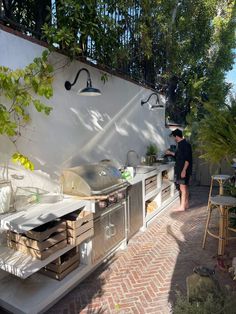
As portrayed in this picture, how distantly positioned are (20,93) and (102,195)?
1.71 meters

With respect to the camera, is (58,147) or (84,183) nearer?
(84,183)

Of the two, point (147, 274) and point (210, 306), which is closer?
point (210, 306)

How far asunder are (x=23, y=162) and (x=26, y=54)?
145 centimetres

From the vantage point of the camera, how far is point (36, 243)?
2.77m

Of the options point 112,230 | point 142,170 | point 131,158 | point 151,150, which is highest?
point 151,150

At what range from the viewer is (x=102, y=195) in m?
3.54

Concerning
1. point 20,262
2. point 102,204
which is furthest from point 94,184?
point 20,262

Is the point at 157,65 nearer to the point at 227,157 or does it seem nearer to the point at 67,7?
the point at 67,7

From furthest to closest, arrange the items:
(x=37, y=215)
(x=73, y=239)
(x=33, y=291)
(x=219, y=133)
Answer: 1. (x=73, y=239)
2. (x=33, y=291)
3. (x=37, y=215)
4. (x=219, y=133)

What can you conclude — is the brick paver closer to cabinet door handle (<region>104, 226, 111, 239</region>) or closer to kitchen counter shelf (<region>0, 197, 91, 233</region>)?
cabinet door handle (<region>104, 226, 111, 239</region>)

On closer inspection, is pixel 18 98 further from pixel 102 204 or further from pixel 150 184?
pixel 150 184

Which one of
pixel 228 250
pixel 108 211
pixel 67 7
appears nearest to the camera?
pixel 67 7

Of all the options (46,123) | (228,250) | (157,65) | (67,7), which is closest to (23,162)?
(46,123)

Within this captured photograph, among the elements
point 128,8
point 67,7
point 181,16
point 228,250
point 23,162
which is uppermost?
point 181,16
